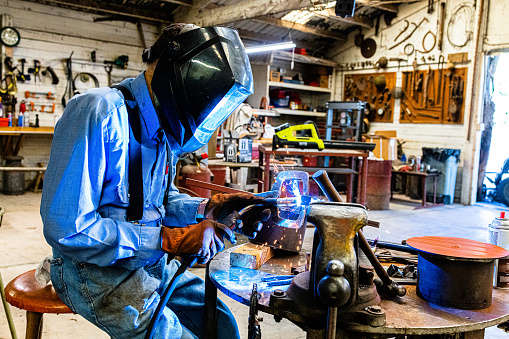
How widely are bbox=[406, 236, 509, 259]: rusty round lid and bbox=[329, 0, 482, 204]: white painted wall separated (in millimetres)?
8562

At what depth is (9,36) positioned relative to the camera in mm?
7914

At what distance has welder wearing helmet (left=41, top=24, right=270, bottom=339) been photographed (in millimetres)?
1396

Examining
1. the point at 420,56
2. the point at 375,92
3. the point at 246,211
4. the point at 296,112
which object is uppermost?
the point at 420,56

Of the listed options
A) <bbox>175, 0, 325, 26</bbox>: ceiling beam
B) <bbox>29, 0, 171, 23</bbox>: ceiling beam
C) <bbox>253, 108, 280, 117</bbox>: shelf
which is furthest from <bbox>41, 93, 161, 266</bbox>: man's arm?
<bbox>253, 108, 280, 117</bbox>: shelf

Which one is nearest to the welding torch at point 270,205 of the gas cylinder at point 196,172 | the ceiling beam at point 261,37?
the gas cylinder at point 196,172

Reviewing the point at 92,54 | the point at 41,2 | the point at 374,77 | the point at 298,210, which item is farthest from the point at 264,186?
the point at 374,77

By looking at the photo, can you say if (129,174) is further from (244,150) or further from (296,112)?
(296,112)

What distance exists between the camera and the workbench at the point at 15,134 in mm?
7309

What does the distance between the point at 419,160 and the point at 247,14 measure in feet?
14.6

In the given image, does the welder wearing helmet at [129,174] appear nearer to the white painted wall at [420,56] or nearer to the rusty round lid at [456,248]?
the rusty round lid at [456,248]

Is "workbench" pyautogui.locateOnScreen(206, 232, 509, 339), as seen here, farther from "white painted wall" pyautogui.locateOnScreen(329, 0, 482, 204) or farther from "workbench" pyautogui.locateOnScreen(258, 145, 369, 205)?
"white painted wall" pyautogui.locateOnScreen(329, 0, 482, 204)

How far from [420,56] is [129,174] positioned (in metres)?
10.00

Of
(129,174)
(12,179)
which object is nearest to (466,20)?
(12,179)

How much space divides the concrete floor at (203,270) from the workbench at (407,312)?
5.61 ft
